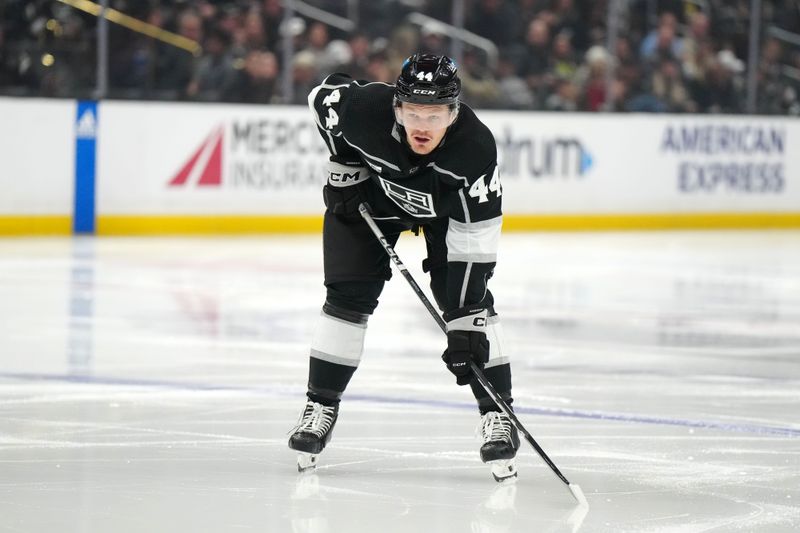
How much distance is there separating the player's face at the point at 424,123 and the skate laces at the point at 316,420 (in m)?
0.78

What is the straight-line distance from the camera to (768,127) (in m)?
14.7

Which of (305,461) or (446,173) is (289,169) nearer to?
(305,461)

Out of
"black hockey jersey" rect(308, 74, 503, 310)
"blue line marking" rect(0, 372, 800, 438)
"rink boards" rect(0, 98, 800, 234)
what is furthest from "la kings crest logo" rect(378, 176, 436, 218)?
"rink boards" rect(0, 98, 800, 234)

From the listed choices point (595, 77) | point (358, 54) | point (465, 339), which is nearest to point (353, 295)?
point (465, 339)

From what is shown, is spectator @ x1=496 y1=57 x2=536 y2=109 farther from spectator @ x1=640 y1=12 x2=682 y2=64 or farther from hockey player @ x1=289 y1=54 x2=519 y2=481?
hockey player @ x1=289 y1=54 x2=519 y2=481

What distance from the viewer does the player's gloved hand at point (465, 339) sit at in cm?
374

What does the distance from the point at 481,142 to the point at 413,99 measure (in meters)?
0.22

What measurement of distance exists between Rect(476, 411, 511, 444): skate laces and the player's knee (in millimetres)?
424

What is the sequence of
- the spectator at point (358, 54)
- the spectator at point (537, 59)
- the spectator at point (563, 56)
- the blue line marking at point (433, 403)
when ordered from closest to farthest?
the blue line marking at point (433, 403), the spectator at point (358, 54), the spectator at point (537, 59), the spectator at point (563, 56)

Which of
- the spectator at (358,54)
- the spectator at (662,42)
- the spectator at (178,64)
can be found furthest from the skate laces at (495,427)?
the spectator at (662,42)

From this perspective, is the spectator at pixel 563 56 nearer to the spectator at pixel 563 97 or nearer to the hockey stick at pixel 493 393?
the spectator at pixel 563 97

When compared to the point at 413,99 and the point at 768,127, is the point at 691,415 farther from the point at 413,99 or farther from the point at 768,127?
the point at 768,127

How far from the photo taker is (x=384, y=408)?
4.84 meters

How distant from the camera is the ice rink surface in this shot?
349 cm
